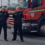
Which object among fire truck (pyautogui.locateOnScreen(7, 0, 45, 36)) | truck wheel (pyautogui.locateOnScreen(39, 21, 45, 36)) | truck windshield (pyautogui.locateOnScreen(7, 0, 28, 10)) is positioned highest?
truck windshield (pyautogui.locateOnScreen(7, 0, 28, 10))

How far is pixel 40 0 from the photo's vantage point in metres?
6.75

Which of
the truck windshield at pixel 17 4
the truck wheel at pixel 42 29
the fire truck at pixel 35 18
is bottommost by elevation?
the truck wheel at pixel 42 29

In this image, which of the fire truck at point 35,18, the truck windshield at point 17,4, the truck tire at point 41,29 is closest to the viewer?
the fire truck at point 35,18

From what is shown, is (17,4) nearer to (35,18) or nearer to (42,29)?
(35,18)

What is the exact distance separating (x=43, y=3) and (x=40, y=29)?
1.42 meters

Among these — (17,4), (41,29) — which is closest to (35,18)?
(41,29)

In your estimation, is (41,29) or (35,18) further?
(41,29)

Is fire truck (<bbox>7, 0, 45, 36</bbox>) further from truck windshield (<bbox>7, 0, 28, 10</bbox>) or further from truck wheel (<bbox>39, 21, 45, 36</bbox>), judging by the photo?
truck windshield (<bbox>7, 0, 28, 10</bbox>)

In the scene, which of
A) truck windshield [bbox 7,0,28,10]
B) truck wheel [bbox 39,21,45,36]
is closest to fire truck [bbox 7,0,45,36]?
truck wheel [bbox 39,21,45,36]

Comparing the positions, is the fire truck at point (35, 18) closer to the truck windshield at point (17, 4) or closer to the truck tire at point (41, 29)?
the truck tire at point (41, 29)

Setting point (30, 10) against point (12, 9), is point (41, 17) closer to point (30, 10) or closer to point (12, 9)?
point (30, 10)

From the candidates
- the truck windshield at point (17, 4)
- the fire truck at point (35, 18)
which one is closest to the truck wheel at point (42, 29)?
the fire truck at point (35, 18)

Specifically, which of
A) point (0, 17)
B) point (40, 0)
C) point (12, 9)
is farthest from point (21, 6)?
point (0, 17)

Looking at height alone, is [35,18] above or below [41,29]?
above
